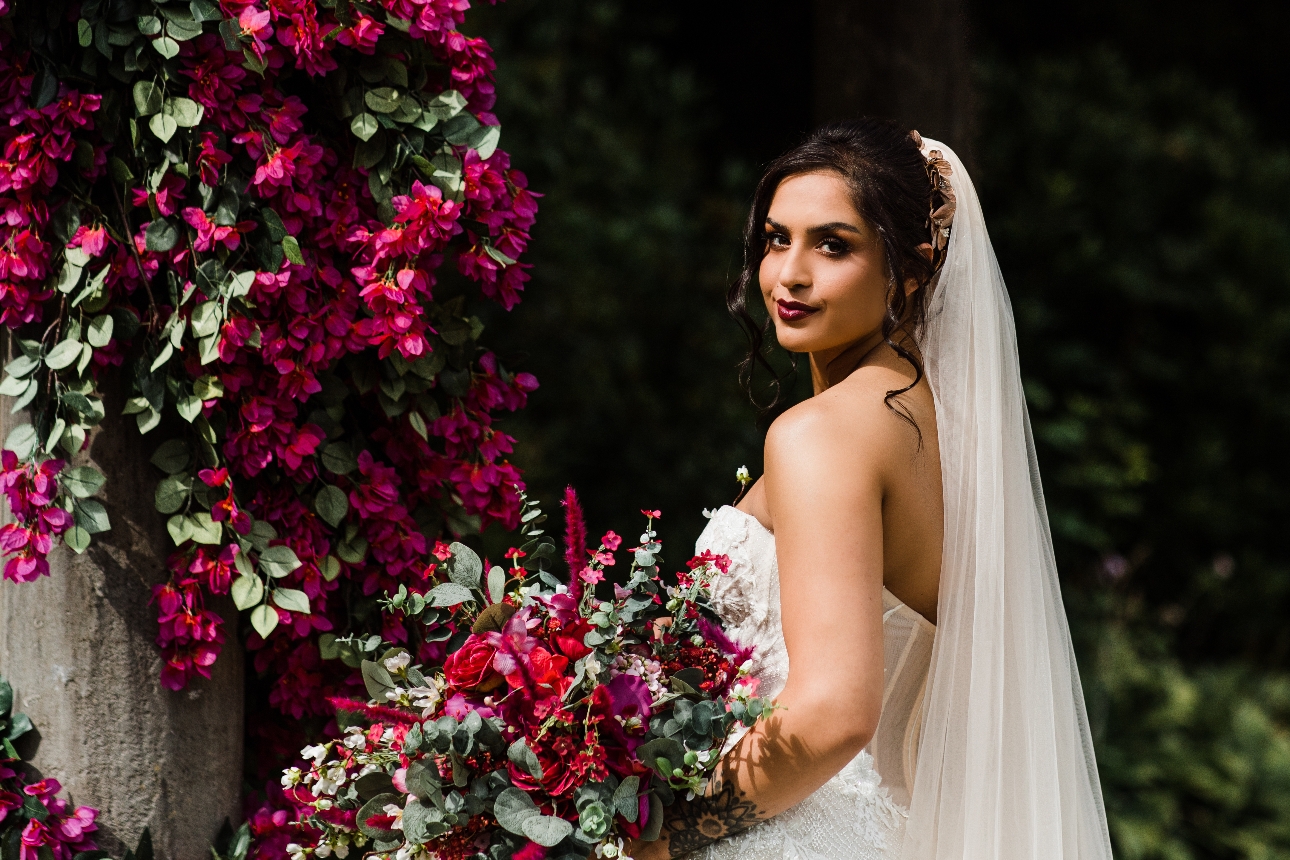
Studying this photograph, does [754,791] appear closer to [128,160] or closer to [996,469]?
[996,469]

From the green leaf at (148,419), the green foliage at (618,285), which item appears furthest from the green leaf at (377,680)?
the green foliage at (618,285)

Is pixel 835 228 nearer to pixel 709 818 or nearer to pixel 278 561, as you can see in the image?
pixel 709 818

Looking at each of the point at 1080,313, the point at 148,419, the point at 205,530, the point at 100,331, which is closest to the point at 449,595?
the point at 205,530

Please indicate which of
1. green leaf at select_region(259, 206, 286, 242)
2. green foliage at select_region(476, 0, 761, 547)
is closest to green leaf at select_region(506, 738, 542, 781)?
green leaf at select_region(259, 206, 286, 242)

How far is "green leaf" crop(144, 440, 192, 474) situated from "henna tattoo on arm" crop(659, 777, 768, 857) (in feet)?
3.14

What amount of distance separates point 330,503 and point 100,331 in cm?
45

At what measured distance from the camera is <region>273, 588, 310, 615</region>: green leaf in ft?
6.28

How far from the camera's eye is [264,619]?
1.90 m

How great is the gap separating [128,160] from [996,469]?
1.47 metres

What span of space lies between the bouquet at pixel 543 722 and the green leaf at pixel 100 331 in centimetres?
63

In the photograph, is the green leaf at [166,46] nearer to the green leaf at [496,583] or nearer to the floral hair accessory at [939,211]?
the green leaf at [496,583]

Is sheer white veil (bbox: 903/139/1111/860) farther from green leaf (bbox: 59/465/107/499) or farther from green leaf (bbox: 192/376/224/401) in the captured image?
green leaf (bbox: 59/465/107/499)

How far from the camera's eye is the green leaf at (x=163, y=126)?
5.91 feet

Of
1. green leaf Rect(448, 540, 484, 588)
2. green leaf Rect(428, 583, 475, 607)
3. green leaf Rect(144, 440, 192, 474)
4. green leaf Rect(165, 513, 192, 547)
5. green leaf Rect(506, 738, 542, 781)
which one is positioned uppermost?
green leaf Rect(144, 440, 192, 474)
